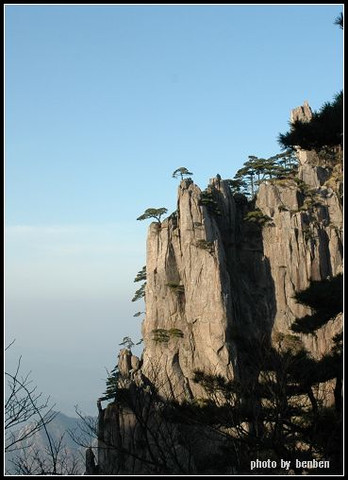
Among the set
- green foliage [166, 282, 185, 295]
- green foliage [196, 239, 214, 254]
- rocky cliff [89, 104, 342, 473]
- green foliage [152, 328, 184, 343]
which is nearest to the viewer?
rocky cliff [89, 104, 342, 473]

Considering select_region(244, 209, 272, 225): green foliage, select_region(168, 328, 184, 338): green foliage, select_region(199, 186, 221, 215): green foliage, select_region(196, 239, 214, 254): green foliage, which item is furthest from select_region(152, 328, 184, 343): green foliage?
select_region(244, 209, 272, 225): green foliage

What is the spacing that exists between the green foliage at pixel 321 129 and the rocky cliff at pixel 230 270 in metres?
30.4

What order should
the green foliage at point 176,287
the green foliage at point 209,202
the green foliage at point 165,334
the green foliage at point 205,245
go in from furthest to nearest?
the green foliage at point 209,202
the green foliage at point 176,287
the green foliage at point 205,245
the green foliage at point 165,334

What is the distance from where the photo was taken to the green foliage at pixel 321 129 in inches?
416

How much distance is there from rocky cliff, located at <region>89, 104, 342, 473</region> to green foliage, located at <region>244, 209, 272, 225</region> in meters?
0.09

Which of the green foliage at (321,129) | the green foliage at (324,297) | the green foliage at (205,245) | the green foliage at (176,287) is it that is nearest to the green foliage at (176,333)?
the green foliage at (176,287)

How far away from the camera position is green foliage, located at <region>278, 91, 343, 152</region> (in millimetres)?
10555

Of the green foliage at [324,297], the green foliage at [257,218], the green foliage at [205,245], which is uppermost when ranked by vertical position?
the green foliage at [257,218]

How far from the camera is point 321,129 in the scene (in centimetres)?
1060

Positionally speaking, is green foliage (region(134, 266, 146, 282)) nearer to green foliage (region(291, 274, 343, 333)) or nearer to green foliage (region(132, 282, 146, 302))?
green foliage (region(132, 282, 146, 302))

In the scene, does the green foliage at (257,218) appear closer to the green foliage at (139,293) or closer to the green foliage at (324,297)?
the green foliage at (139,293)

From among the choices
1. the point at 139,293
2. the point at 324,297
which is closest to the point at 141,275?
the point at 139,293

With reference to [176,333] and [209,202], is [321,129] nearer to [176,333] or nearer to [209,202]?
[176,333]

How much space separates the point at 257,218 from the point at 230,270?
5.79 meters
